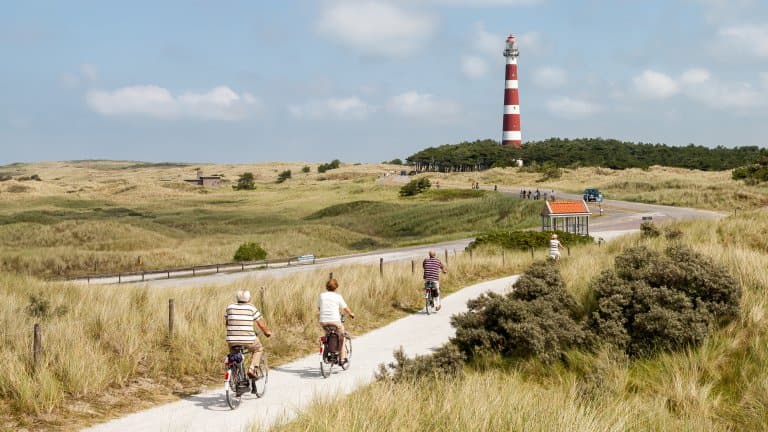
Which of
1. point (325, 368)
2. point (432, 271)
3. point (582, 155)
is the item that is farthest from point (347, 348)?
point (582, 155)

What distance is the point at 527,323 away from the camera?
1206 cm

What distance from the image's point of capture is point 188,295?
1758 cm

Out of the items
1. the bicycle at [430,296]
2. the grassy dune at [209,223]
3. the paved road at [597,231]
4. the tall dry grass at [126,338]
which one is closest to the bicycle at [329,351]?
the tall dry grass at [126,338]

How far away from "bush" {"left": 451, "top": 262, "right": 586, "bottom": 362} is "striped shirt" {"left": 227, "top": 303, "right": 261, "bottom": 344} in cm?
408

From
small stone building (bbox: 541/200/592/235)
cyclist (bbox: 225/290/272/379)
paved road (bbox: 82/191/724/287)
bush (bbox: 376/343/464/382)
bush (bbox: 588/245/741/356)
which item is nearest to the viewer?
bush (bbox: 376/343/464/382)

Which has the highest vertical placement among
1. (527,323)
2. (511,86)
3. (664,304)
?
(511,86)

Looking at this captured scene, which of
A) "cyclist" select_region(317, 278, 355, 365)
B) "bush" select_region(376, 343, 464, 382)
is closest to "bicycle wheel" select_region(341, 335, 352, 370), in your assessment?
"cyclist" select_region(317, 278, 355, 365)

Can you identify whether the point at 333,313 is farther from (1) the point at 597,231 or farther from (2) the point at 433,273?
(1) the point at 597,231

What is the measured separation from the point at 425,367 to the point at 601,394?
252 cm

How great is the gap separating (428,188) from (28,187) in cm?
7507

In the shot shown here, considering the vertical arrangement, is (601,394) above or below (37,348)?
below

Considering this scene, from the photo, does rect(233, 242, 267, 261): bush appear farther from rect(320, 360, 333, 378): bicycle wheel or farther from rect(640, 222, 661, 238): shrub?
rect(320, 360, 333, 378): bicycle wheel

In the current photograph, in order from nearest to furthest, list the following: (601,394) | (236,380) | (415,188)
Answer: (601,394) < (236,380) < (415,188)

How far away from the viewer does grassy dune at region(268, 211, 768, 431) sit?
6.69 metres
